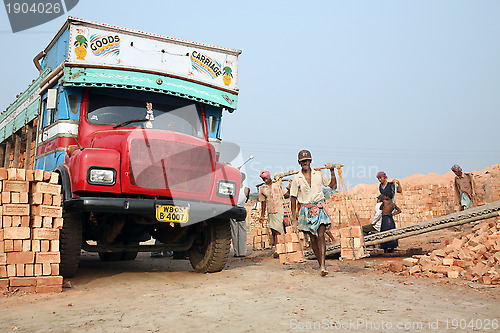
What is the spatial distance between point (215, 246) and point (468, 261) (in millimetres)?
3555

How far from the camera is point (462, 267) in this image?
19.3ft

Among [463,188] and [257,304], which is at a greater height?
[463,188]

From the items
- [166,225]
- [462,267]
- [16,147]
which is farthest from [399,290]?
[16,147]

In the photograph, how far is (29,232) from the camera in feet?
16.4

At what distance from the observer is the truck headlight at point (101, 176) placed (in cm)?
497

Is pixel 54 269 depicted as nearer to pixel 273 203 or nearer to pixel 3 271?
pixel 3 271

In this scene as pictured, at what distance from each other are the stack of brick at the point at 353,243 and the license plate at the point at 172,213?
2562 millimetres

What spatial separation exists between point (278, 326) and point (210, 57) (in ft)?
15.8

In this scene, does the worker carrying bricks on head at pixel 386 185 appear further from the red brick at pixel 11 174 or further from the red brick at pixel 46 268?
the red brick at pixel 11 174

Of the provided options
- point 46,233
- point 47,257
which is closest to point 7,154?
point 46,233

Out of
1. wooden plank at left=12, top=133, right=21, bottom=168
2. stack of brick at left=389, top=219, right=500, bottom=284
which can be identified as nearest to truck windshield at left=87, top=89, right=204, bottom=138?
wooden plank at left=12, top=133, right=21, bottom=168

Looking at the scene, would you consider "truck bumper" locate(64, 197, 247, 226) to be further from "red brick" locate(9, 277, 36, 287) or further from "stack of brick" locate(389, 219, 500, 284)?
"stack of brick" locate(389, 219, 500, 284)

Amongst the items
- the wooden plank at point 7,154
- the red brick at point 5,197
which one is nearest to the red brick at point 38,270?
the red brick at point 5,197

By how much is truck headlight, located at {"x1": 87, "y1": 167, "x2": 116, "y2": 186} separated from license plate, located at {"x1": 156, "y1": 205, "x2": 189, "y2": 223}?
64cm
